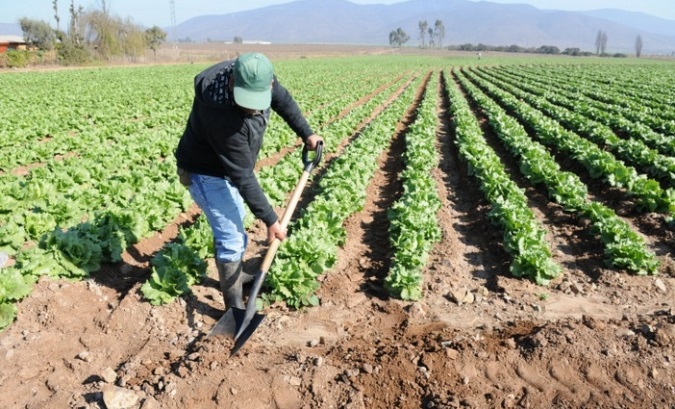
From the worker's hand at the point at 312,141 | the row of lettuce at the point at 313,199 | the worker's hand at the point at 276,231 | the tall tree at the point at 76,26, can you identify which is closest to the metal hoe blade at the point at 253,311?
→ the worker's hand at the point at 276,231

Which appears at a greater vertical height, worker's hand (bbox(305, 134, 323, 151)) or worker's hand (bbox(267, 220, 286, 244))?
worker's hand (bbox(305, 134, 323, 151))

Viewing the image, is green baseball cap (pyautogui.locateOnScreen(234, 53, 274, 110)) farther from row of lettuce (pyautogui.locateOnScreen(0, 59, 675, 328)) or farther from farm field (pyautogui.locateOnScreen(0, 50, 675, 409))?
row of lettuce (pyautogui.locateOnScreen(0, 59, 675, 328))

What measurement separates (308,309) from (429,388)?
5.83 feet

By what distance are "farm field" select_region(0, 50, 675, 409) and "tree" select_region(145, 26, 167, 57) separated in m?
71.4

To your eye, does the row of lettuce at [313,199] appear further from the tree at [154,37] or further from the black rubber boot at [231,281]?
the tree at [154,37]

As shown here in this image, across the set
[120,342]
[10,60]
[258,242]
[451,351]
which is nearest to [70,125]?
[258,242]

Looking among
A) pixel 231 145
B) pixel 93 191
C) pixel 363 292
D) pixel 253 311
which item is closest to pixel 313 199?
pixel 363 292

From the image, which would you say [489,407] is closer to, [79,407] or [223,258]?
[223,258]

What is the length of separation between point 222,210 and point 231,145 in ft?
2.94

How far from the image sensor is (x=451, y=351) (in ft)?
14.5

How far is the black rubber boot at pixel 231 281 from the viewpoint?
197 inches

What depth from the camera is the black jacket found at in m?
3.93

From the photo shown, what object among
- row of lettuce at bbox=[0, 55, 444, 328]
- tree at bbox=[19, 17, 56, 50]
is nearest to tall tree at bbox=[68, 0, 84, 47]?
tree at bbox=[19, 17, 56, 50]

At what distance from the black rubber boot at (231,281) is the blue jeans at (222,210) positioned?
59 millimetres
